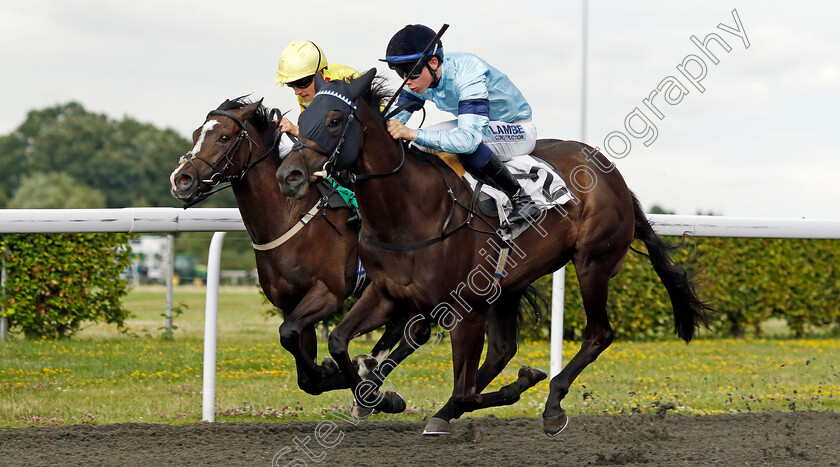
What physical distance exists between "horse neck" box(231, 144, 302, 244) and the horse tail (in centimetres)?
194

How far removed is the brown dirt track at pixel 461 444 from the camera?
395 cm

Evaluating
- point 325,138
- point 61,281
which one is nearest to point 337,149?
point 325,138

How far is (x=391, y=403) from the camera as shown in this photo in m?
4.40

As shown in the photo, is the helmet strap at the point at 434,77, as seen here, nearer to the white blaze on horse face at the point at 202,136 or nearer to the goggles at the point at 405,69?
the goggles at the point at 405,69

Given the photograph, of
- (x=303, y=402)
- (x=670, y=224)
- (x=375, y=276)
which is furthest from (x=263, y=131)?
(x=670, y=224)

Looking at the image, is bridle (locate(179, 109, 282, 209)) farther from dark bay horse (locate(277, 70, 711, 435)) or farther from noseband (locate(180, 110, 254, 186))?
dark bay horse (locate(277, 70, 711, 435))

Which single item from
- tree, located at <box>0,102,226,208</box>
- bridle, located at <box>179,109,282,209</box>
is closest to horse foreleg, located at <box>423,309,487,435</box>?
bridle, located at <box>179,109,282,209</box>

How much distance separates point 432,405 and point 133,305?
12.1 m

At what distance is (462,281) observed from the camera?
378 centimetres

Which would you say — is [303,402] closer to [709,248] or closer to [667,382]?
[667,382]

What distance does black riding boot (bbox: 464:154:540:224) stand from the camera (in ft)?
13.2

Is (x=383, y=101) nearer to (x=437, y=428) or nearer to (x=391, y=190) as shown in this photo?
(x=391, y=190)

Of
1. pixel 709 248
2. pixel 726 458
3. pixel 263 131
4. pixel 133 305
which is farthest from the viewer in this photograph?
pixel 133 305

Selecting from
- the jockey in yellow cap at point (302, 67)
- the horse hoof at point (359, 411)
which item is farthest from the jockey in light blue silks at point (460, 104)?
the horse hoof at point (359, 411)
